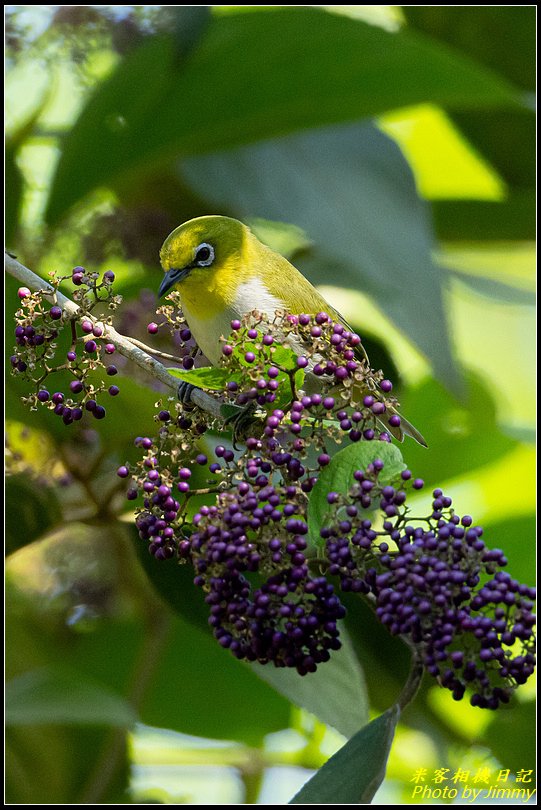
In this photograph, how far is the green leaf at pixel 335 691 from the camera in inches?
74.7

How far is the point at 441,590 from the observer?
1.29 metres

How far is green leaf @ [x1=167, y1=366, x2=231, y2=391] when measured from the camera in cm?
141

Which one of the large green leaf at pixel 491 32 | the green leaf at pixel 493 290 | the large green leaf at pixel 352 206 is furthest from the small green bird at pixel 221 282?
the large green leaf at pixel 491 32

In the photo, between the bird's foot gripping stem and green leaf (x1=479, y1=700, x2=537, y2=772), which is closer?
the bird's foot gripping stem

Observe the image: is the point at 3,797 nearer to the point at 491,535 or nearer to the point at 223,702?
the point at 223,702

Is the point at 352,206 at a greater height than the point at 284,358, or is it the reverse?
the point at 284,358

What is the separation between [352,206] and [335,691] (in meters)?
1.40

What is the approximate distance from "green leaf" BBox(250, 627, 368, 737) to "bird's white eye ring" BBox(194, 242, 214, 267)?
0.99 metres

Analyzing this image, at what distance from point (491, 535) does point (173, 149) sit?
143 centimetres

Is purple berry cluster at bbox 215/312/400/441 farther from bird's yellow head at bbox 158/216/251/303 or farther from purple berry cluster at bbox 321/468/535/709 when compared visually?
bird's yellow head at bbox 158/216/251/303

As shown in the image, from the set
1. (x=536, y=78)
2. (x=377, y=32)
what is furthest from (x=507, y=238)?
(x=377, y=32)

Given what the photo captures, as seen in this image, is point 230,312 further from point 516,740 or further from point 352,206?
point 516,740

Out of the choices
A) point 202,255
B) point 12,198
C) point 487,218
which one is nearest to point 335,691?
point 202,255

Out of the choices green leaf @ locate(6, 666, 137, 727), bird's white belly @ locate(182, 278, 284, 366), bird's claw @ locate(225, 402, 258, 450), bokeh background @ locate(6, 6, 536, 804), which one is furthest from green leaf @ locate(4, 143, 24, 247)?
bird's claw @ locate(225, 402, 258, 450)
